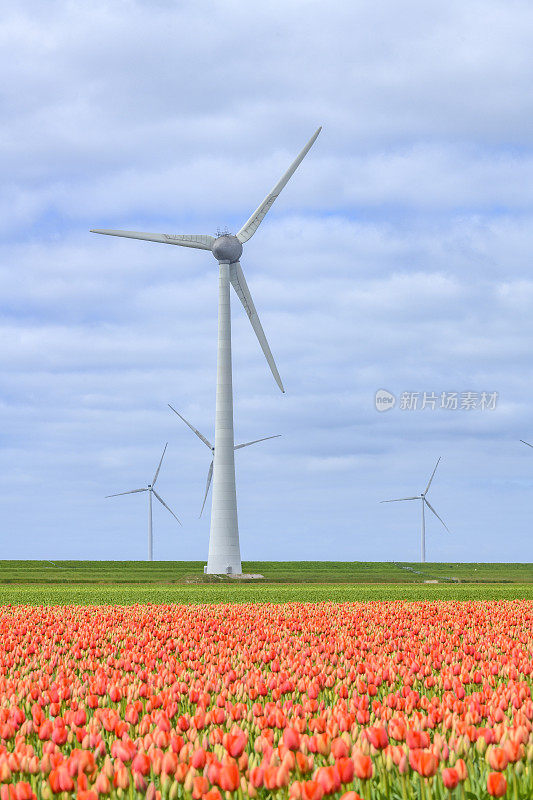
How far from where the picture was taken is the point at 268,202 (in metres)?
76.0

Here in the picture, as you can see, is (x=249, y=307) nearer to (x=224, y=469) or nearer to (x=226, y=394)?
(x=226, y=394)

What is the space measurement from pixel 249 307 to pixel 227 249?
17.7 ft

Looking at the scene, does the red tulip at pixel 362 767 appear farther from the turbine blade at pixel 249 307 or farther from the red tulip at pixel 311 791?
the turbine blade at pixel 249 307

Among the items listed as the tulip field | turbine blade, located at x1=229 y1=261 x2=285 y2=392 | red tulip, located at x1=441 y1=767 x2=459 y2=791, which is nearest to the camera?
red tulip, located at x1=441 y1=767 x2=459 y2=791

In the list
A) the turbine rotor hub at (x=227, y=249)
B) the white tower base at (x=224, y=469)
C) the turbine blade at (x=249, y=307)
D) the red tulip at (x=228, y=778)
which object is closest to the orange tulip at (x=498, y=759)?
the red tulip at (x=228, y=778)

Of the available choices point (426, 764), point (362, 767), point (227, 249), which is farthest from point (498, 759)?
point (227, 249)

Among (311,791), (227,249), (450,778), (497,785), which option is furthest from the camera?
(227,249)

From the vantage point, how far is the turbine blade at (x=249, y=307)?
70938 millimetres

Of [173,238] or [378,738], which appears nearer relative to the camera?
[378,738]

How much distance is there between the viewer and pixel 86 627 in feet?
70.2

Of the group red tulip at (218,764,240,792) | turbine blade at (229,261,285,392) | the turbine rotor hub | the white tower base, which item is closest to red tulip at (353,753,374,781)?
red tulip at (218,764,240,792)

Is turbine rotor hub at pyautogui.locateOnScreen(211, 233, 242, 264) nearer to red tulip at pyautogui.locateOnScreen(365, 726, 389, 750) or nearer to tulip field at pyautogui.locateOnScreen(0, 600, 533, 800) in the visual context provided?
tulip field at pyautogui.locateOnScreen(0, 600, 533, 800)

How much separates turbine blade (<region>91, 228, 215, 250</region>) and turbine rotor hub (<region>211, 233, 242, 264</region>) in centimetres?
104

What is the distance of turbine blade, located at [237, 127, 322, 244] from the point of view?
74.2 meters
